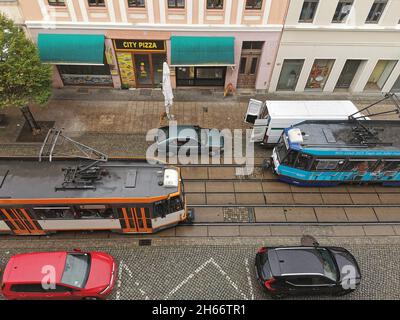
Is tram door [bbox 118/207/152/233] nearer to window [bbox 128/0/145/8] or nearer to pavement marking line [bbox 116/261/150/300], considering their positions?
pavement marking line [bbox 116/261/150/300]

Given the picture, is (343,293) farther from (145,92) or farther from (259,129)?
(145,92)

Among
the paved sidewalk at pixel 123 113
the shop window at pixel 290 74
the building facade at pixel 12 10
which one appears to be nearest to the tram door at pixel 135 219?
the paved sidewalk at pixel 123 113

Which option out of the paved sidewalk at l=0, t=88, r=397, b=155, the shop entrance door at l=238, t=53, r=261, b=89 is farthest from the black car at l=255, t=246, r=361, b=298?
the shop entrance door at l=238, t=53, r=261, b=89

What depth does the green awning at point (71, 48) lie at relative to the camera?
21875 millimetres

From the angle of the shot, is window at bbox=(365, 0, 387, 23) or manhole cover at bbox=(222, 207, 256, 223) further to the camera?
window at bbox=(365, 0, 387, 23)

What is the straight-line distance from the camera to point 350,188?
2005 centimetres

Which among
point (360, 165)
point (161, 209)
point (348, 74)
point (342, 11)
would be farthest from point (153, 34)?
point (360, 165)

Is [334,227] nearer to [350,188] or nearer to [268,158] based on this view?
[350,188]

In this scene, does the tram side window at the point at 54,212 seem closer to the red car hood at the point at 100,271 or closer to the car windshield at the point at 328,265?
the red car hood at the point at 100,271

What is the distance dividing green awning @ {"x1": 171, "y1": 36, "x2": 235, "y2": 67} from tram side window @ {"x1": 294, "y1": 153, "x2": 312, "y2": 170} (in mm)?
9274

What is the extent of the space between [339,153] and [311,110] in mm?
4092

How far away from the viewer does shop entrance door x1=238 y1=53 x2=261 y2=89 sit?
24.4 m
